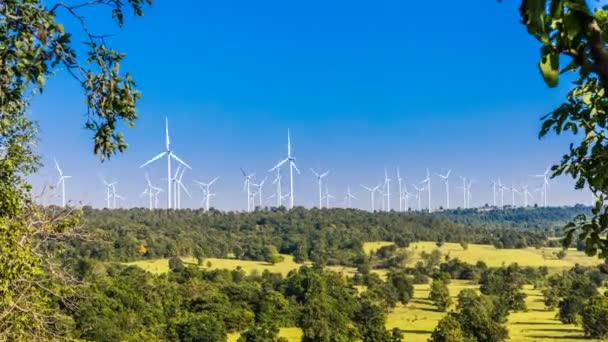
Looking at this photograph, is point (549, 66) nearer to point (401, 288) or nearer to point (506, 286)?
point (401, 288)

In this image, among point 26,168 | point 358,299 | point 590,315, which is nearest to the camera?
point 26,168

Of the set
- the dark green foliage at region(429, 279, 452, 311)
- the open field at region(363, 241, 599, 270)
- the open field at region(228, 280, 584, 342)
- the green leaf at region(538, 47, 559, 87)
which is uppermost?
the green leaf at region(538, 47, 559, 87)

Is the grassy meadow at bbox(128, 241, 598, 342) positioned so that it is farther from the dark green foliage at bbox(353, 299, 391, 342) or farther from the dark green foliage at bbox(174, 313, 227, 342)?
the dark green foliage at bbox(174, 313, 227, 342)

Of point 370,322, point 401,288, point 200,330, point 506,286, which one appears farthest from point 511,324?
→ point 200,330

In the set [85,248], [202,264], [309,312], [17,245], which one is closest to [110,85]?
[17,245]

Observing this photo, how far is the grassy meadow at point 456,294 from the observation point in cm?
8706

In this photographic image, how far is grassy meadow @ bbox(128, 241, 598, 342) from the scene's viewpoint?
87062 mm

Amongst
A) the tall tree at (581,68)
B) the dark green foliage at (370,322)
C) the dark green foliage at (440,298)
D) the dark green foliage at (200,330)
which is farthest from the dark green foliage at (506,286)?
the tall tree at (581,68)

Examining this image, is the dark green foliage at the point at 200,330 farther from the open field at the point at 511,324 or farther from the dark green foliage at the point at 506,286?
the dark green foliage at the point at 506,286

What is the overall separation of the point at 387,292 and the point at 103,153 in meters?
106

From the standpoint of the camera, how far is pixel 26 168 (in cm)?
1661

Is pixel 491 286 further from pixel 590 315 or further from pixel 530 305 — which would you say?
pixel 590 315

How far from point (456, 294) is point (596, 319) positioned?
45.1 m

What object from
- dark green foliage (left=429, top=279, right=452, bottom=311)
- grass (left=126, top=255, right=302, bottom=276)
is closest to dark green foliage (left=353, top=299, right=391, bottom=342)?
dark green foliage (left=429, top=279, right=452, bottom=311)
